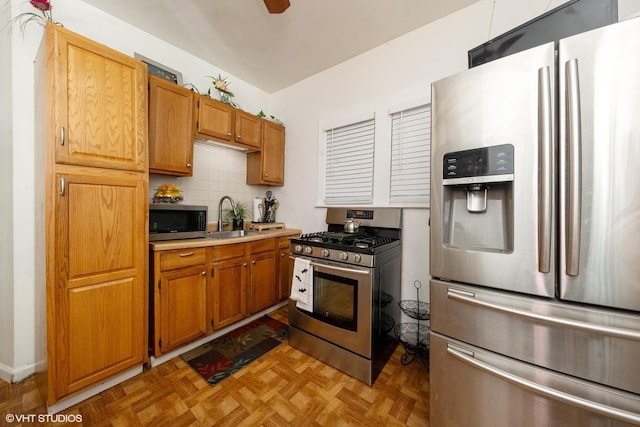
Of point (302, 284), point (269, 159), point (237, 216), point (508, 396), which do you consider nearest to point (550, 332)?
point (508, 396)

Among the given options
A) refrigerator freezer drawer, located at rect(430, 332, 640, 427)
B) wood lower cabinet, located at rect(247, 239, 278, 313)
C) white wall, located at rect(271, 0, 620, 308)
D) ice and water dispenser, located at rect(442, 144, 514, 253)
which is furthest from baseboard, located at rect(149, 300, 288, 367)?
ice and water dispenser, located at rect(442, 144, 514, 253)

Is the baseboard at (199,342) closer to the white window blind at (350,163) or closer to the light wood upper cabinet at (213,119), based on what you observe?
the white window blind at (350,163)

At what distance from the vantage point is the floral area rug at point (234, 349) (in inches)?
66.5

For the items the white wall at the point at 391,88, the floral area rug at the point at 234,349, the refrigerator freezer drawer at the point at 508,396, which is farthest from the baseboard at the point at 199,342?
the refrigerator freezer drawer at the point at 508,396

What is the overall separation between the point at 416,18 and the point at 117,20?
8.63 feet

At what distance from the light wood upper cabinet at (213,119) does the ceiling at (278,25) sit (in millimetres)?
596

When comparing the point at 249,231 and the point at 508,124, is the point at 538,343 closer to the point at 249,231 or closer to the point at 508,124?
the point at 508,124

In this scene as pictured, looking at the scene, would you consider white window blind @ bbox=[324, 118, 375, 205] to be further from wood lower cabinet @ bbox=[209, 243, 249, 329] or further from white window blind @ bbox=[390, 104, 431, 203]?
wood lower cabinet @ bbox=[209, 243, 249, 329]

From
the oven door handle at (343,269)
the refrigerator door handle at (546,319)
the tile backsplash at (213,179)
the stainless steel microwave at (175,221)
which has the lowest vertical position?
the oven door handle at (343,269)

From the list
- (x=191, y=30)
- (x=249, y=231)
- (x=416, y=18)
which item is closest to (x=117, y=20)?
(x=191, y=30)

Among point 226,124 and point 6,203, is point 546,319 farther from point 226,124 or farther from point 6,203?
point 6,203

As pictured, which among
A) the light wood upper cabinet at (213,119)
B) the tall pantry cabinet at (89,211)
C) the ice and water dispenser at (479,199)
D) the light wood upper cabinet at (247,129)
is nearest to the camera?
the ice and water dispenser at (479,199)

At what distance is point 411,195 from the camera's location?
2117 mm

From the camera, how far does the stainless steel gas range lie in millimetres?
1589
